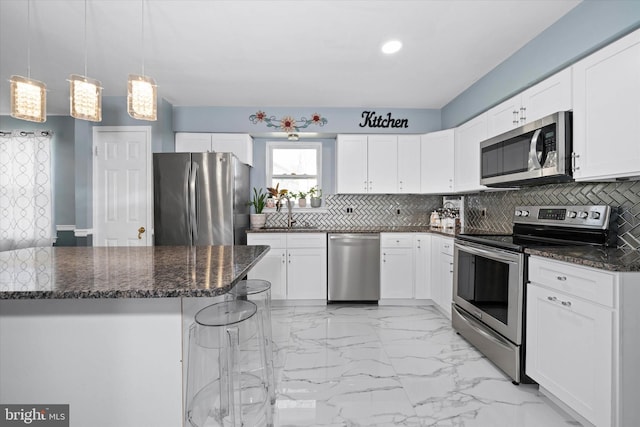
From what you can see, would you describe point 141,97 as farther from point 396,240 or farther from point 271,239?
point 396,240

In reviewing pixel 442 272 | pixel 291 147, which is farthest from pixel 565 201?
pixel 291 147

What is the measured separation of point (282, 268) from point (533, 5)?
132 inches

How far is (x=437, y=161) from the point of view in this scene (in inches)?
160

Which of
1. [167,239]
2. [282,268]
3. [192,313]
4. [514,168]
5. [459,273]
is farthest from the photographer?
[282,268]

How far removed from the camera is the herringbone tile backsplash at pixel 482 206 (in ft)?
6.80

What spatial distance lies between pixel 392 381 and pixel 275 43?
8.87ft

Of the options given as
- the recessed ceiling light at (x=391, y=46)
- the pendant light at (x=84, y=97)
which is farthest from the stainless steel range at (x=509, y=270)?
the pendant light at (x=84, y=97)

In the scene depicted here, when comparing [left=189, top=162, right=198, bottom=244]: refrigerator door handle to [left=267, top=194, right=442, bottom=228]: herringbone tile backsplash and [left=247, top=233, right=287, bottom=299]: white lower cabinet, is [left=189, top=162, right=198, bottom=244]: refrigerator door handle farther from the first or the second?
[left=267, top=194, right=442, bottom=228]: herringbone tile backsplash

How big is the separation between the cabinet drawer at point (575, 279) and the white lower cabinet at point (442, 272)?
1357 mm

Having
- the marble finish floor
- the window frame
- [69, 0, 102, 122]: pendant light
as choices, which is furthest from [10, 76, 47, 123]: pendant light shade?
the window frame

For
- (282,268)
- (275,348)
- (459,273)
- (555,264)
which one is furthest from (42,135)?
(555,264)

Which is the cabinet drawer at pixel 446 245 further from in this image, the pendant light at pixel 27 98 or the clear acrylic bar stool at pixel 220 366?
the pendant light at pixel 27 98

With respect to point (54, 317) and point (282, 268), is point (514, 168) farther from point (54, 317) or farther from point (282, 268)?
point (54, 317)

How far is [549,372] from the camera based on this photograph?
192cm
